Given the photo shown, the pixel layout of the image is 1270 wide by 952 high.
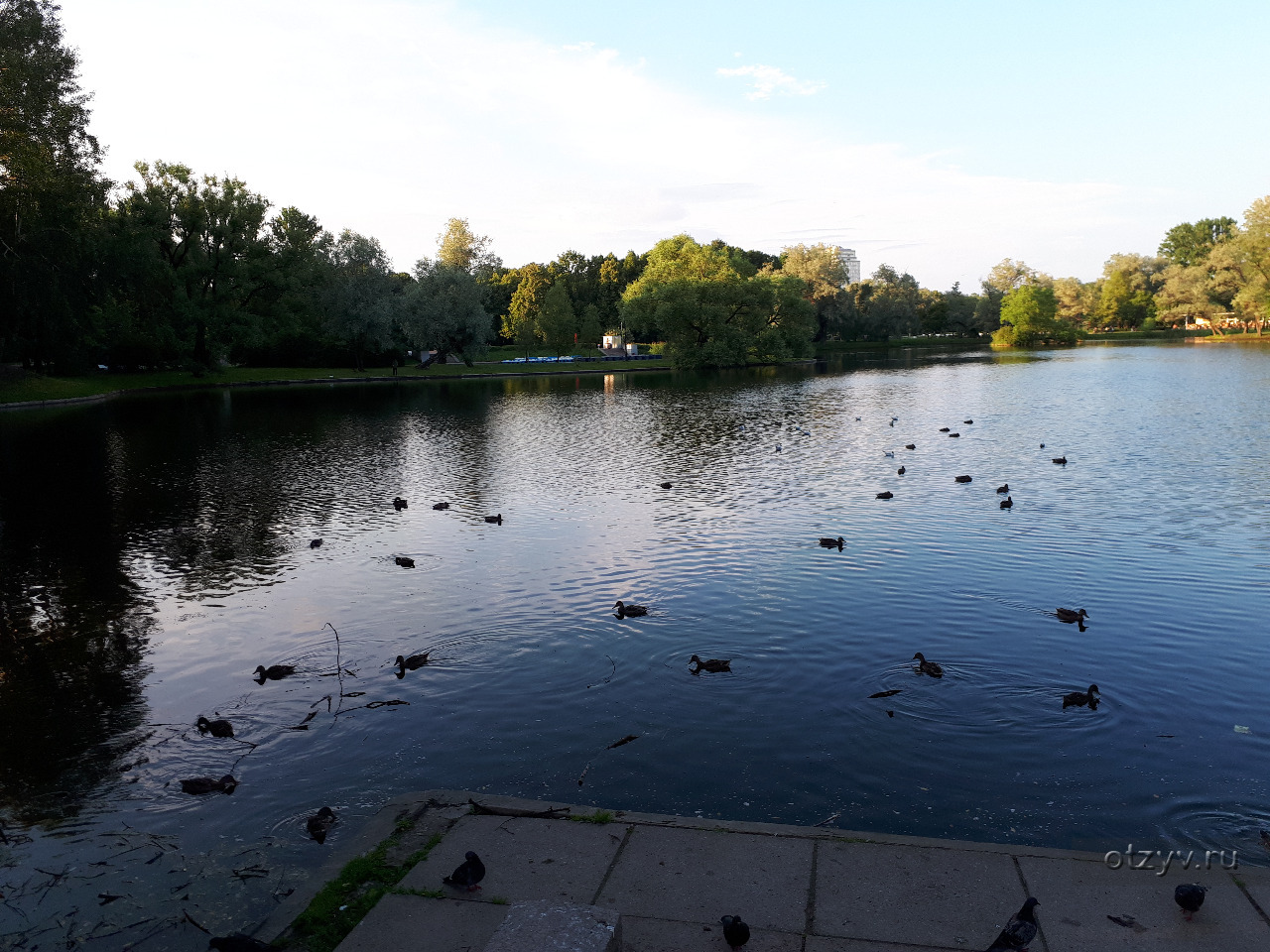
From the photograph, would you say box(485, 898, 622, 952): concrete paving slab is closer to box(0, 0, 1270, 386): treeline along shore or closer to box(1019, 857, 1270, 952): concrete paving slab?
box(1019, 857, 1270, 952): concrete paving slab

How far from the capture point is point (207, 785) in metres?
9.70

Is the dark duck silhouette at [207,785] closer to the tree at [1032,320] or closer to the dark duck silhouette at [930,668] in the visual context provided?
the dark duck silhouette at [930,668]

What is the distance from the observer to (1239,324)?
5699 inches

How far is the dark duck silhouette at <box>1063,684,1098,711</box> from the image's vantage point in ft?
37.2

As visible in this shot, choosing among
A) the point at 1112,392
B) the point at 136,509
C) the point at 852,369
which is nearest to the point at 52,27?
the point at 136,509

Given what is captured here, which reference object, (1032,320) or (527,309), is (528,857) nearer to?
(527,309)

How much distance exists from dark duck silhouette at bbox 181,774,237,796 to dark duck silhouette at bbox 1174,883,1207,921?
946cm

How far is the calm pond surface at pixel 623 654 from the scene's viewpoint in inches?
352

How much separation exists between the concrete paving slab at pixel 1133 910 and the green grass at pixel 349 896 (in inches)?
196

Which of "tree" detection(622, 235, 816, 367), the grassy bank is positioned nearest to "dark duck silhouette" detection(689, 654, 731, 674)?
the grassy bank

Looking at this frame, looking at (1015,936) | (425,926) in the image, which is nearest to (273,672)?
(425,926)

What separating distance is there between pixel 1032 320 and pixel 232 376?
13683 cm

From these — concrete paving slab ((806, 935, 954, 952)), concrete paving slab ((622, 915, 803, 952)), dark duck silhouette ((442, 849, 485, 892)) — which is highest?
dark duck silhouette ((442, 849, 485, 892))

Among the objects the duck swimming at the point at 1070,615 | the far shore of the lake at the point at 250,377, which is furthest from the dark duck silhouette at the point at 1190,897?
the far shore of the lake at the point at 250,377
